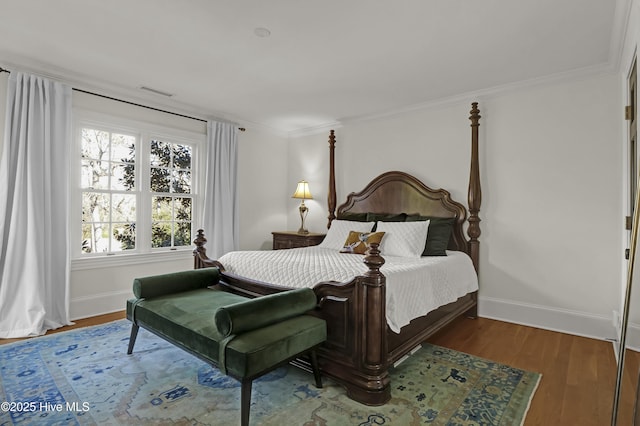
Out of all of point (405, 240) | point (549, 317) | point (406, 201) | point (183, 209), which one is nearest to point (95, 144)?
point (183, 209)

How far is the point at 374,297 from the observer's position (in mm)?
1994

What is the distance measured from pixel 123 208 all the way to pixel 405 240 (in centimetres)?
312

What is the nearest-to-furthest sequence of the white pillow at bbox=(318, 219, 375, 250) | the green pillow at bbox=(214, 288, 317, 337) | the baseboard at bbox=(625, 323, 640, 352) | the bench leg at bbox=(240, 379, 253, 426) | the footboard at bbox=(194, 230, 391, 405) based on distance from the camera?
the baseboard at bbox=(625, 323, 640, 352), the bench leg at bbox=(240, 379, 253, 426), the green pillow at bbox=(214, 288, 317, 337), the footboard at bbox=(194, 230, 391, 405), the white pillow at bbox=(318, 219, 375, 250)

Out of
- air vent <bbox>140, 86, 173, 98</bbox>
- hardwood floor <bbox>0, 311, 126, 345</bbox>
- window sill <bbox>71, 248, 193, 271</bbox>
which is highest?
air vent <bbox>140, 86, 173, 98</bbox>

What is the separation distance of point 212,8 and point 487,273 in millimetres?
3460

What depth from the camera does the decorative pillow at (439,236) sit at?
3395mm

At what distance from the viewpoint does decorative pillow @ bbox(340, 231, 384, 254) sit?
11.3ft

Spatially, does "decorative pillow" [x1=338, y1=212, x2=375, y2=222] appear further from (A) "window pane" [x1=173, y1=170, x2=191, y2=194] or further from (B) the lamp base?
(A) "window pane" [x1=173, y1=170, x2=191, y2=194]

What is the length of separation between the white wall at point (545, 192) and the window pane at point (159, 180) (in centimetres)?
312

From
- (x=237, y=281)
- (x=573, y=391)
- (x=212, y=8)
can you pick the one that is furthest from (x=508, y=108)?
(x=237, y=281)

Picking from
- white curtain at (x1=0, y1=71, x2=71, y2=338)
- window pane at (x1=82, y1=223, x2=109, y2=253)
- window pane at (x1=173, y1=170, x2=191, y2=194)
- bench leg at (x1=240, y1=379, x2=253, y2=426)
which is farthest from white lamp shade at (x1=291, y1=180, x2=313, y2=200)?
bench leg at (x1=240, y1=379, x2=253, y2=426)

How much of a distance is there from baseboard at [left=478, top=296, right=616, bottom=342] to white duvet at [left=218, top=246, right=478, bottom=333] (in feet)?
1.31

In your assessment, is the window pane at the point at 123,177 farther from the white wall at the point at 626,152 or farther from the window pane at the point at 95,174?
the white wall at the point at 626,152

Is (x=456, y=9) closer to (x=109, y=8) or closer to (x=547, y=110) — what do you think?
(x=547, y=110)
